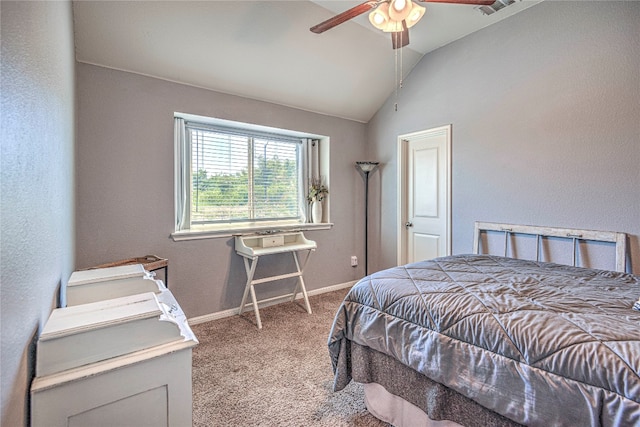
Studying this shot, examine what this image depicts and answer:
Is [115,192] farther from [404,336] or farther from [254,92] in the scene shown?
[404,336]

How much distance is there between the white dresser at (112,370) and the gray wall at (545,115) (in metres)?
2.98

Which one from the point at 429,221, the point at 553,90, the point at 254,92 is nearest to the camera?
the point at 553,90

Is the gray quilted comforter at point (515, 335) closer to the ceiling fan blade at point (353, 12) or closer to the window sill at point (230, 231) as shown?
the ceiling fan blade at point (353, 12)

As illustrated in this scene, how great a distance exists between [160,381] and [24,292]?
443 millimetres

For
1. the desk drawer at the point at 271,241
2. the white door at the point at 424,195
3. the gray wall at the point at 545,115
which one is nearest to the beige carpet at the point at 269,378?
the desk drawer at the point at 271,241

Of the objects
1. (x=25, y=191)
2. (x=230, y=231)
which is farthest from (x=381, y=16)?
(x=230, y=231)

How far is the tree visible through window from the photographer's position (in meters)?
3.12

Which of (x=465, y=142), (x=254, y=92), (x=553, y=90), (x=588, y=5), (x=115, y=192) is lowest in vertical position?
(x=115, y=192)

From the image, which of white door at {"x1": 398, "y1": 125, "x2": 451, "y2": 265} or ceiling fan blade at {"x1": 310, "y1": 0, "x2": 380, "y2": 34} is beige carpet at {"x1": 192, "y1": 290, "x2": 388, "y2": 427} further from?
ceiling fan blade at {"x1": 310, "y1": 0, "x2": 380, "y2": 34}

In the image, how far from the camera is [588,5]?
2.38m

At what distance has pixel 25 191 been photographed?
30.2 inches

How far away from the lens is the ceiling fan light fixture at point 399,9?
5.99 feet

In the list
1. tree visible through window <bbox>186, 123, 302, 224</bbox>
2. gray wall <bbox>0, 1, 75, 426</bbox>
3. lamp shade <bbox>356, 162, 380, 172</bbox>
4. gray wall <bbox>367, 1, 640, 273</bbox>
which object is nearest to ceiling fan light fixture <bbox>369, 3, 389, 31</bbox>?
gray wall <bbox>367, 1, 640, 273</bbox>

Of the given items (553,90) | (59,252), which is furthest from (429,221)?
(59,252)
